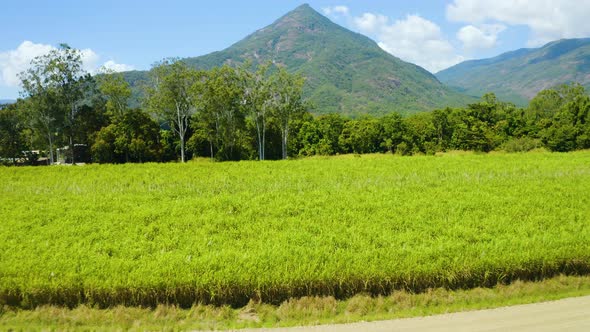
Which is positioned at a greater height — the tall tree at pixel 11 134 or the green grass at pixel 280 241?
the tall tree at pixel 11 134

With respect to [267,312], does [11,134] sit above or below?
above

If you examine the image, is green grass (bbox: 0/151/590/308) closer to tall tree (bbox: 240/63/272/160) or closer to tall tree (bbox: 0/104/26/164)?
tall tree (bbox: 240/63/272/160)

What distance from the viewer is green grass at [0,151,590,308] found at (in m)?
9.51

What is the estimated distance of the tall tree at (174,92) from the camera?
167 feet

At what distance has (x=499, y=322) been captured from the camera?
28.3 feet

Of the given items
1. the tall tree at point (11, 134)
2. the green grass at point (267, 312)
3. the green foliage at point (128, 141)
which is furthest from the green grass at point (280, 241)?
the tall tree at point (11, 134)

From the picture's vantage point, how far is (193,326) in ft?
28.4

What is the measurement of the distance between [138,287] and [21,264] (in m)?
3.15

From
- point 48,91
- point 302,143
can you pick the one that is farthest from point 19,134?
point 302,143

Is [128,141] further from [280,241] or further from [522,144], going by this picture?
[522,144]

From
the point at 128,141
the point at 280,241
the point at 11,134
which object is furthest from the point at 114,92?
the point at 280,241

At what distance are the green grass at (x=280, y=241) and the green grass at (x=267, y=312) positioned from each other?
0.29 meters

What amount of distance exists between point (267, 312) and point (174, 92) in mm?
46570

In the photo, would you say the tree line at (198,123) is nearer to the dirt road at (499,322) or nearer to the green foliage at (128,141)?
the green foliage at (128,141)
